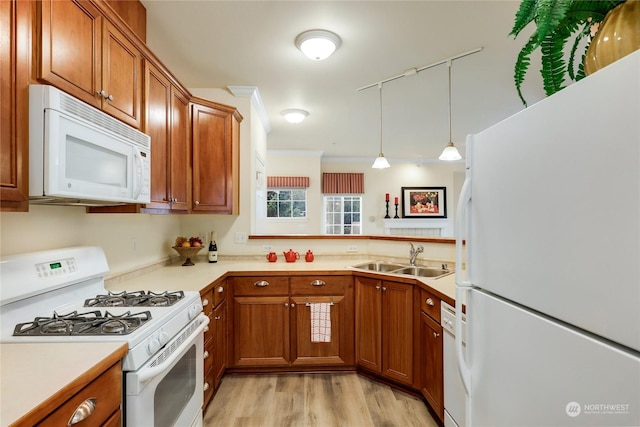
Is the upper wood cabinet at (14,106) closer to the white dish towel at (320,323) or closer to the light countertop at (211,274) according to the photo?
the light countertop at (211,274)

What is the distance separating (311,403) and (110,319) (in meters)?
1.54

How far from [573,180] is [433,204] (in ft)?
23.4

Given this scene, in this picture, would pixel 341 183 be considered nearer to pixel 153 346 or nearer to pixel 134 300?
pixel 134 300

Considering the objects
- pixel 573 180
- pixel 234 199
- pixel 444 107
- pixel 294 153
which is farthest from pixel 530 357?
pixel 294 153

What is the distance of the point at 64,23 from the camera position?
120 centimetres

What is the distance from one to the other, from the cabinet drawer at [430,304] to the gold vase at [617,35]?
146cm

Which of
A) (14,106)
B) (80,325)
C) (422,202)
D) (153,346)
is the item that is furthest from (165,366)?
(422,202)

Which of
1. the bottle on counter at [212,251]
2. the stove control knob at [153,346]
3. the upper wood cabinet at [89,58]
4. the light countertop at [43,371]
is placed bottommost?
the stove control knob at [153,346]

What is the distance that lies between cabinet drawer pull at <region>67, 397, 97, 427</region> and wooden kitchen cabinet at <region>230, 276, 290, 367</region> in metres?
1.66

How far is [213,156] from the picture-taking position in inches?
107

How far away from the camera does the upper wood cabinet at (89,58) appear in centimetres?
113

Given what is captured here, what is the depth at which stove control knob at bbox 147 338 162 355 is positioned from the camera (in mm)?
1156

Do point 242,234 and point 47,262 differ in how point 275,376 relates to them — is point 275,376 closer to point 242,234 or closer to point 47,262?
point 242,234

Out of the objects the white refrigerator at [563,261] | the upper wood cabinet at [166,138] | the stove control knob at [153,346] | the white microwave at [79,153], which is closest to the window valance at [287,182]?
the upper wood cabinet at [166,138]
